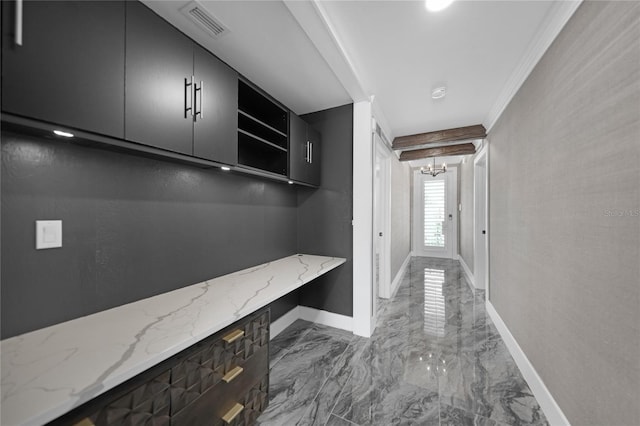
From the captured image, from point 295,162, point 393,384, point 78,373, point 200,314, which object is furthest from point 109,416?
point 295,162

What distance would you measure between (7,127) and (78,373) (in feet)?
3.13

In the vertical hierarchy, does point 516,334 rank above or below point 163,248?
below

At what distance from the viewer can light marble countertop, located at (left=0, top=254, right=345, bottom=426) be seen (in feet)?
Answer: 2.12

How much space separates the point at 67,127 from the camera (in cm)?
89

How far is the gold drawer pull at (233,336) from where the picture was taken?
1.19m

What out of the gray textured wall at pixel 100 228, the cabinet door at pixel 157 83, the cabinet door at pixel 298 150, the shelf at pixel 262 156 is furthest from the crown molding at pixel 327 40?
the gray textured wall at pixel 100 228

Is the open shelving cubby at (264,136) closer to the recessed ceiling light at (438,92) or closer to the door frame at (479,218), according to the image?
the recessed ceiling light at (438,92)

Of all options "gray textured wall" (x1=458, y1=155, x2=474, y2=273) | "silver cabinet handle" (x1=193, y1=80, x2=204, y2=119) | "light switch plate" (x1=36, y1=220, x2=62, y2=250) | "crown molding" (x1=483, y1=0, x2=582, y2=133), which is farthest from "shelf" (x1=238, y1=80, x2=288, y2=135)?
"gray textured wall" (x1=458, y1=155, x2=474, y2=273)

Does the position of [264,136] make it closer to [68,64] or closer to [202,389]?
[68,64]

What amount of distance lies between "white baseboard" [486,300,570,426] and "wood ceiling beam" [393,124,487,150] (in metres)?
2.42

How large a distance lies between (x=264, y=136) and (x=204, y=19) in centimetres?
98

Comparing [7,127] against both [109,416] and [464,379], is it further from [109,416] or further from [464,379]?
[464,379]

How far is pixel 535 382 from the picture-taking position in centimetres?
167

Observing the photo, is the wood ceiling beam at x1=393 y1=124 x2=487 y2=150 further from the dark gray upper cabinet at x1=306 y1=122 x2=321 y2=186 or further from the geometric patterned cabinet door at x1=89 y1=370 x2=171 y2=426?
the geometric patterned cabinet door at x1=89 y1=370 x2=171 y2=426
